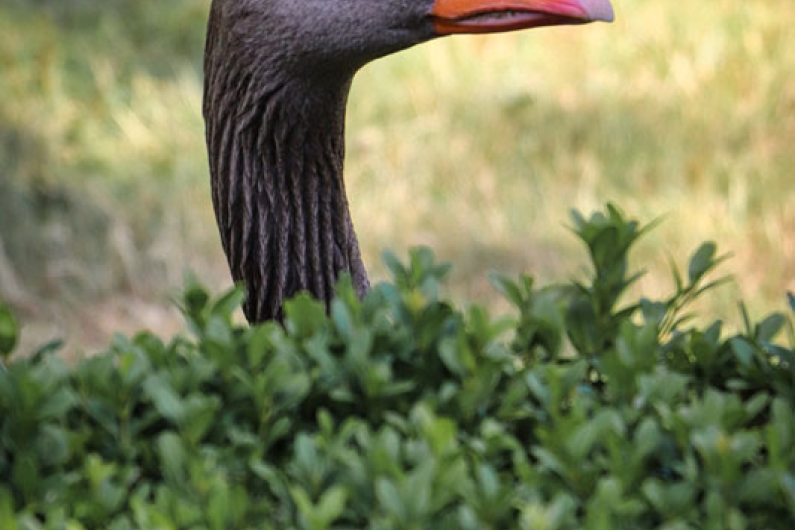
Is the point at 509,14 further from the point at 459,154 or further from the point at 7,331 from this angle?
the point at 459,154

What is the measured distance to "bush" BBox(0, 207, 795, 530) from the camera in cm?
154

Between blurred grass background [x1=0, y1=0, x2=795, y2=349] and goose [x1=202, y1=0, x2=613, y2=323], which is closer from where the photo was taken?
goose [x1=202, y1=0, x2=613, y2=323]

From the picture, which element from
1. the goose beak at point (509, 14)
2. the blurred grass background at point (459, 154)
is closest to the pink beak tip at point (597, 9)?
the goose beak at point (509, 14)

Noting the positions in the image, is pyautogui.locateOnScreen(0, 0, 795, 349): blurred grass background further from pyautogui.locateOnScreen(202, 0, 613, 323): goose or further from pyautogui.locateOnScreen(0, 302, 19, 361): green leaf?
pyautogui.locateOnScreen(0, 302, 19, 361): green leaf

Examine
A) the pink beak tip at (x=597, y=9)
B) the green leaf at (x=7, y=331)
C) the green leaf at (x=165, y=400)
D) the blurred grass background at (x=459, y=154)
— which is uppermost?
the pink beak tip at (x=597, y=9)

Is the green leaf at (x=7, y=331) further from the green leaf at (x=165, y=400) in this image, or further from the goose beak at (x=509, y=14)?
the goose beak at (x=509, y=14)

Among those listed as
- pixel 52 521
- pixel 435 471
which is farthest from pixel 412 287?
pixel 52 521

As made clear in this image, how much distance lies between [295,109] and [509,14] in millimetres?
474

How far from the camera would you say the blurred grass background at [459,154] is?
4.98 metres

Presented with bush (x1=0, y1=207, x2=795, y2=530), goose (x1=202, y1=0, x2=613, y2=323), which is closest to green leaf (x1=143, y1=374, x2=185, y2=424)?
bush (x1=0, y1=207, x2=795, y2=530)

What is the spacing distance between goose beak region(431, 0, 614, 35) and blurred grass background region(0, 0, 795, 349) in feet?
7.57

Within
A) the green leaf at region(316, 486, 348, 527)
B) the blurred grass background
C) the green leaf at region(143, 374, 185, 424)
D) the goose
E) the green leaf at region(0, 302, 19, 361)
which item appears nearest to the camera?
the green leaf at region(316, 486, 348, 527)

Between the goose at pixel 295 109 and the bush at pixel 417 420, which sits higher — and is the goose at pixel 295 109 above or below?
above

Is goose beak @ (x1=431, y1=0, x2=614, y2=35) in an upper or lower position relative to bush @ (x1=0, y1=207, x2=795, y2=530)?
upper
